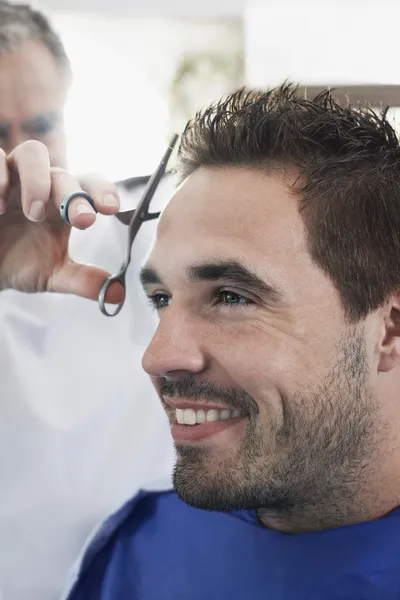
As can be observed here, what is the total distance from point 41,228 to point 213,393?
0.49 m

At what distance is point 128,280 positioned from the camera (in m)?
1.30

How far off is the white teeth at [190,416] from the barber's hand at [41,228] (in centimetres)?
37

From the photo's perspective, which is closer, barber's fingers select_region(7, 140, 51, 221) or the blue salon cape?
the blue salon cape

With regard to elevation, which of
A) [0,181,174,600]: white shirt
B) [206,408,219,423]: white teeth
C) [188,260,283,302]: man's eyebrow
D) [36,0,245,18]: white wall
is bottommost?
[0,181,174,600]: white shirt

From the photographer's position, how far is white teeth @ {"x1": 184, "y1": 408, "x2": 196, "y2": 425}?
0.99 metres

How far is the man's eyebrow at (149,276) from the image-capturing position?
1026mm

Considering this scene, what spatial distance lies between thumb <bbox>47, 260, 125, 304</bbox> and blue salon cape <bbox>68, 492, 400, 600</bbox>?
15.7 inches

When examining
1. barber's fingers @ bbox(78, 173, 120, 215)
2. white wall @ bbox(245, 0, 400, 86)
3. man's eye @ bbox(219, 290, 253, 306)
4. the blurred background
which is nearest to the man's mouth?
man's eye @ bbox(219, 290, 253, 306)

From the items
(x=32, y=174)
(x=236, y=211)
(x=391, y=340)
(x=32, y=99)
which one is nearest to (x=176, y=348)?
(x=236, y=211)

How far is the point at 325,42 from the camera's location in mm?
1321

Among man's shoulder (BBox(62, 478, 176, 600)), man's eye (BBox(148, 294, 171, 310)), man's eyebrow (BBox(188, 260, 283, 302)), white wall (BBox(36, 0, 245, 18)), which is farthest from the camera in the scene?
white wall (BBox(36, 0, 245, 18))

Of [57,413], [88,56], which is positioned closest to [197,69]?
[88,56]

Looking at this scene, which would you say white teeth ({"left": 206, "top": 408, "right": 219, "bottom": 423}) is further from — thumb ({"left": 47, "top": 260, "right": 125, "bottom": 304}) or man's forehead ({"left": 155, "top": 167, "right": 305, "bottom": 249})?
thumb ({"left": 47, "top": 260, "right": 125, "bottom": 304})

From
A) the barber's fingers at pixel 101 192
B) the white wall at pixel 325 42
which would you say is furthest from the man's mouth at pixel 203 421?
the white wall at pixel 325 42
